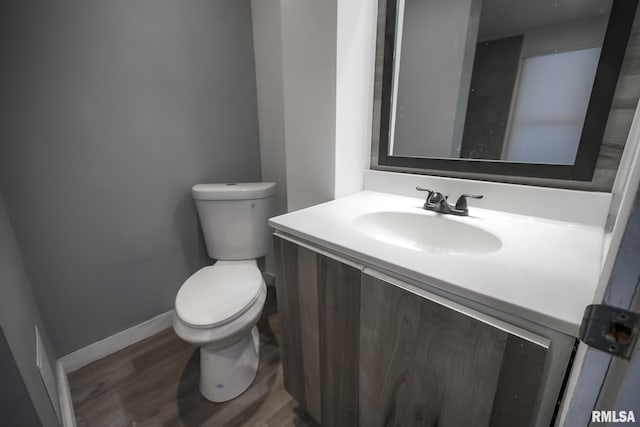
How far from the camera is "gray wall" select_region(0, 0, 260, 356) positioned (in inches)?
41.4

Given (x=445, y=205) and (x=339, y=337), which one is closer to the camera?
(x=339, y=337)

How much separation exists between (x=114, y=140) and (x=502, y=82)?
1609 millimetres

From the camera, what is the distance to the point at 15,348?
2.09 feet

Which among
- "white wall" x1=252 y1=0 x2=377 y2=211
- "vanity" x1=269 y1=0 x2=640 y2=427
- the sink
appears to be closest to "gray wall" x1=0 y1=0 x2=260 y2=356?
"white wall" x1=252 y1=0 x2=377 y2=211

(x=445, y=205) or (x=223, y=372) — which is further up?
(x=445, y=205)

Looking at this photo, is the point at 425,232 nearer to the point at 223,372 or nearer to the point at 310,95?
the point at 310,95

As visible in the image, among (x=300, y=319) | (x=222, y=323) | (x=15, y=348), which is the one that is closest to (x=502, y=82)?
(x=300, y=319)

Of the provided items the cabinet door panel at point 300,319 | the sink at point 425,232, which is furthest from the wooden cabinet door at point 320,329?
the sink at point 425,232

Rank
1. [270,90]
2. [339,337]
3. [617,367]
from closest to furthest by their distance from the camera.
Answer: [617,367], [339,337], [270,90]

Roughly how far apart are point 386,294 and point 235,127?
140cm

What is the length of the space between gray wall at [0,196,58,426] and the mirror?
1306mm

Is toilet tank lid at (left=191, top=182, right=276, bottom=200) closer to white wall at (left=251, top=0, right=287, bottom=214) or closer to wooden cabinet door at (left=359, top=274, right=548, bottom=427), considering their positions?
white wall at (left=251, top=0, right=287, bottom=214)

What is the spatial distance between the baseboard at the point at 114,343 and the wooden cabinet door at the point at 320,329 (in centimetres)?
97

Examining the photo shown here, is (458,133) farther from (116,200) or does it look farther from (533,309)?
(116,200)
